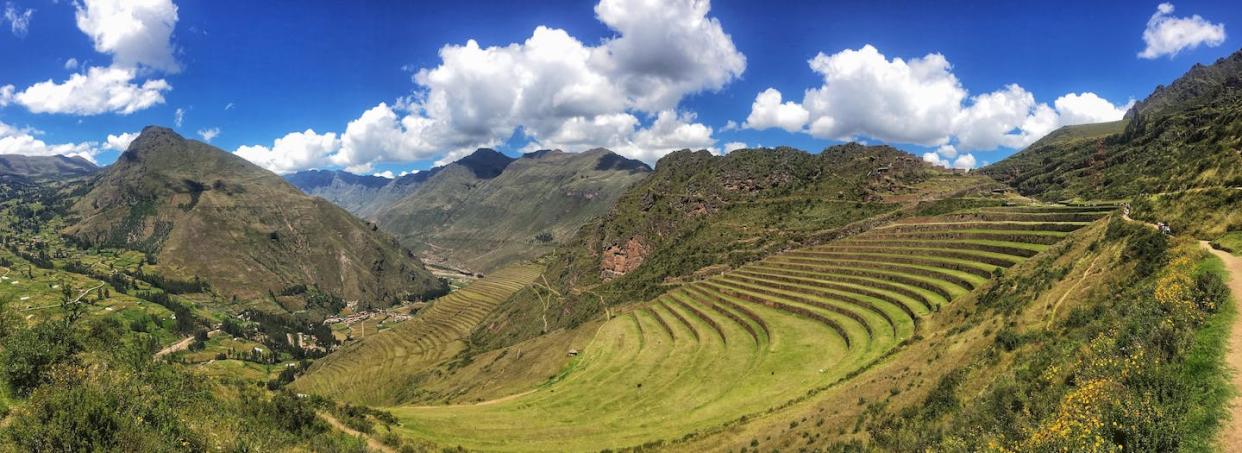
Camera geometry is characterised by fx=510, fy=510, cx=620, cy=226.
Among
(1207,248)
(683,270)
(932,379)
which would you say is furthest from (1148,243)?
(683,270)

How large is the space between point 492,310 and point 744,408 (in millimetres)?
166088

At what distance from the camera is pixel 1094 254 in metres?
31.2

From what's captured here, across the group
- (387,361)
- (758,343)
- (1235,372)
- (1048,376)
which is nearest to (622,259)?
(387,361)

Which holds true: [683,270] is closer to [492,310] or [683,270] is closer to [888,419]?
[888,419]

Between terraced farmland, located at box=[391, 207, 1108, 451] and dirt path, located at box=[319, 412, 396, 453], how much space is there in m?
5.61

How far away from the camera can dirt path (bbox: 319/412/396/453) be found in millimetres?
28922

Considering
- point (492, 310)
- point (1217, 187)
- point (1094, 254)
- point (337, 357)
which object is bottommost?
point (337, 357)

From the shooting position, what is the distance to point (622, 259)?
15088 cm

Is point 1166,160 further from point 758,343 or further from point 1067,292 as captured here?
point 1067,292

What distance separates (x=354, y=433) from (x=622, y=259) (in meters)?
121

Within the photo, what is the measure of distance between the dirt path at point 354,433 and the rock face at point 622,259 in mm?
113886

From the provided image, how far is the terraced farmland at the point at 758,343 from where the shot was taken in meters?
38.8

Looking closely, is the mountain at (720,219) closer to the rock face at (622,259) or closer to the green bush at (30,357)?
the rock face at (622,259)

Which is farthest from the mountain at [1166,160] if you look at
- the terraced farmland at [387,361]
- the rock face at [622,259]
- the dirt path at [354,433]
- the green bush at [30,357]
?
the terraced farmland at [387,361]
